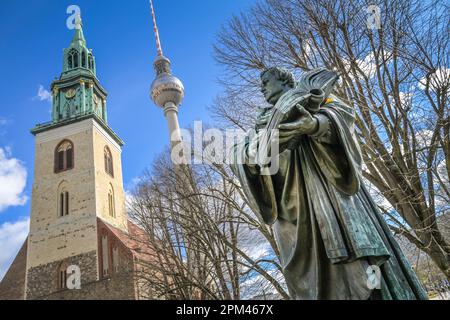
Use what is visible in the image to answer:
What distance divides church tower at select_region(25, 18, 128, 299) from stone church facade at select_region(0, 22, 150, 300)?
0.08m

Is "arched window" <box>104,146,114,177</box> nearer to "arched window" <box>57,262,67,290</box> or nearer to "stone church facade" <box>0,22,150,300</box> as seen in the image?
"stone church facade" <box>0,22,150,300</box>

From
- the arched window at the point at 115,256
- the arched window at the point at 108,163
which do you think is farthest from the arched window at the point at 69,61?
the arched window at the point at 115,256

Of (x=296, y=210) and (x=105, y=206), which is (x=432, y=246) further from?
(x=105, y=206)

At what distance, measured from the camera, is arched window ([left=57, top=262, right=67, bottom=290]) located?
32312mm

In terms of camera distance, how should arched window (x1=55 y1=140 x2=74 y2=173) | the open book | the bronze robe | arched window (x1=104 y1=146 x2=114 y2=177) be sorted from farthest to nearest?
arched window (x1=104 y1=146 x2=114 y2=177) → arched window (x1=55 y1=140 x2=74 y2=173) → the open book → the bronze robe

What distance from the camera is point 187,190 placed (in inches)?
544

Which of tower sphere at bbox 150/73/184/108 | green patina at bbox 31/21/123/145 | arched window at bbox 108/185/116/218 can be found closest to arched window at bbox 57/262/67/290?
arched window at bbox 108/185/116/218

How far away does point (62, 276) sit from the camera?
32719 mm

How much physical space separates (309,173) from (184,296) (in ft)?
39.6

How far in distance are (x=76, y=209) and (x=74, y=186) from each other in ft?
7.68

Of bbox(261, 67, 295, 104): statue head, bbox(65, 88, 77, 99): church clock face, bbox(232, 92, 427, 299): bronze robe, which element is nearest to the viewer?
bbox(232, 92, 427, 299): bronze robe

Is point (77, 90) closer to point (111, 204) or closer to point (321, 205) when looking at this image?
point (111, 204)
